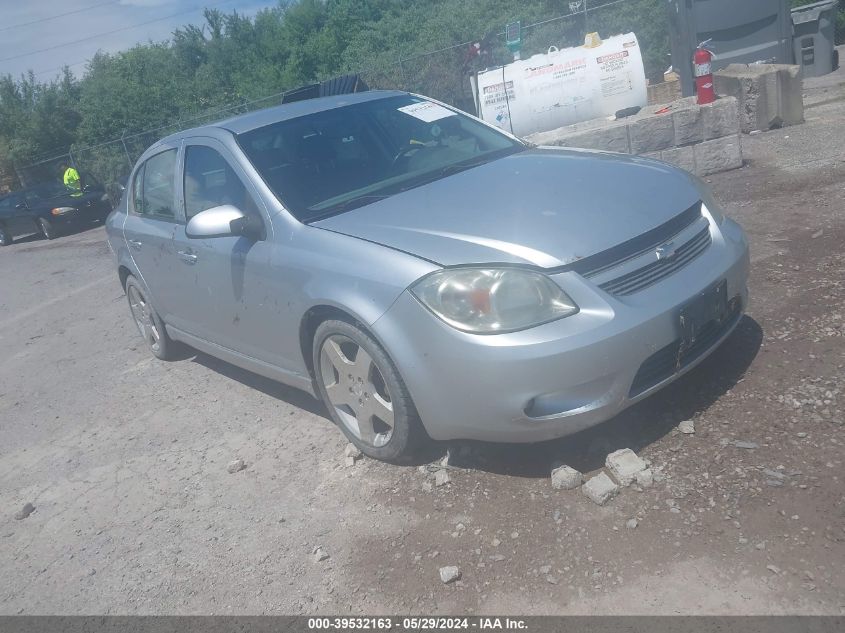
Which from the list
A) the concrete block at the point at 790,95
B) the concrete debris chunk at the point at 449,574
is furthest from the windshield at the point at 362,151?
the concrete block at the point at 790,95

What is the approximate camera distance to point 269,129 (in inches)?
181

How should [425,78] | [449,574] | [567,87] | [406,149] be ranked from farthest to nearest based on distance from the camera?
[425,78] < [567,87] < [406,149] < [449,574]

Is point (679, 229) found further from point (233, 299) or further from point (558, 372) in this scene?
point (233, 299)

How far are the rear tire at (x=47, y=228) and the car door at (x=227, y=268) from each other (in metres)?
15.0

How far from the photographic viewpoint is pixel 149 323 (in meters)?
6.26

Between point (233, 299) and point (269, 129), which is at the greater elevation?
point (269, 129)

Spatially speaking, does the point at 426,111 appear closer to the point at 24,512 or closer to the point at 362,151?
the point at 362,151

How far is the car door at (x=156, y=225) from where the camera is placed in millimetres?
5168

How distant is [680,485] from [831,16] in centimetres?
1655

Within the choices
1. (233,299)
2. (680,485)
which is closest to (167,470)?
(233,299)

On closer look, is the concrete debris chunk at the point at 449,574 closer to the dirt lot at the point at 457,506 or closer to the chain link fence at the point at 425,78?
the dirt lot at the point at 457,506

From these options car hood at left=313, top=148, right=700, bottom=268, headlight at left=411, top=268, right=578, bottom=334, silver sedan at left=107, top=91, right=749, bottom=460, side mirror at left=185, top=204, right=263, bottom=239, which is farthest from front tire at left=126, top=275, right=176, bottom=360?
headlight at left=411, top=268, right=578, bottom=334

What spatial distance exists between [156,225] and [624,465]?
351 cm
